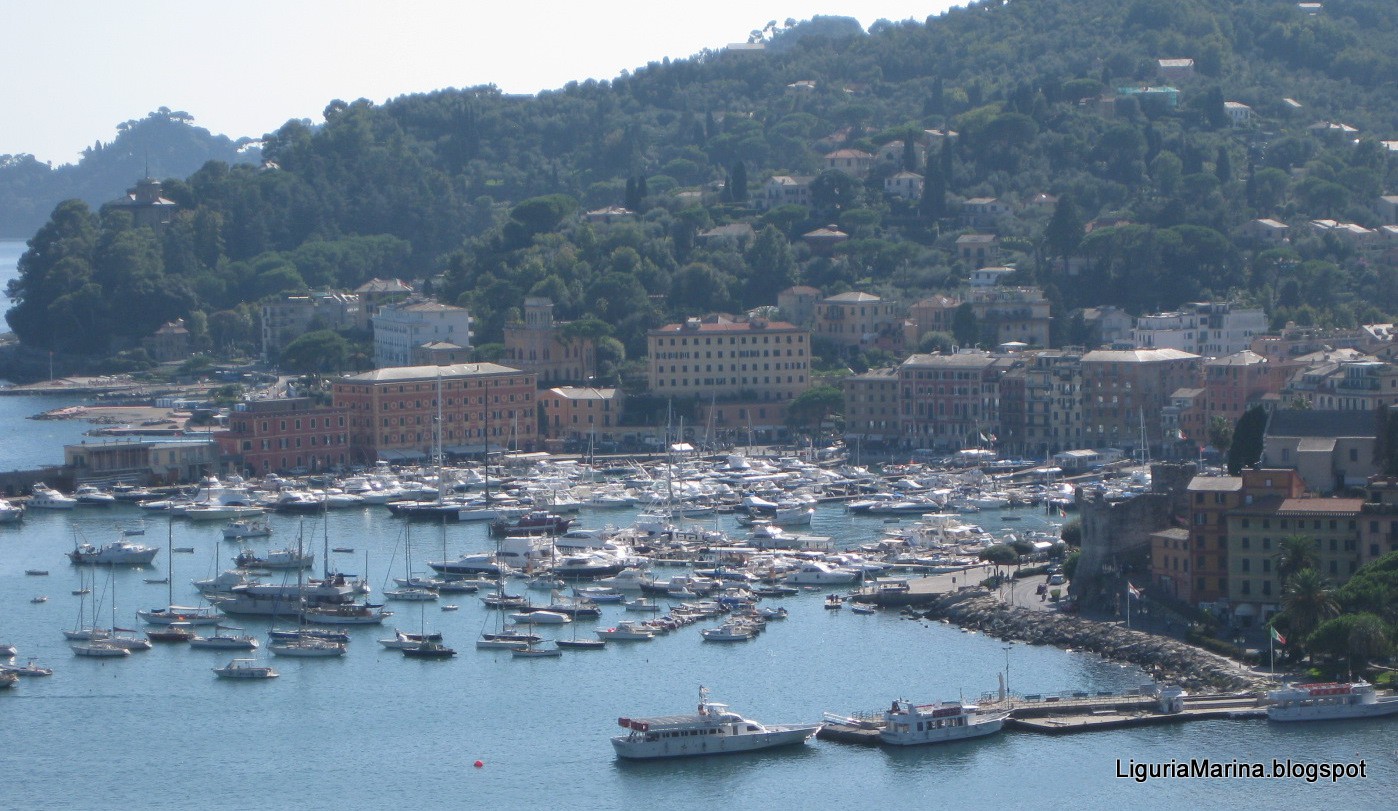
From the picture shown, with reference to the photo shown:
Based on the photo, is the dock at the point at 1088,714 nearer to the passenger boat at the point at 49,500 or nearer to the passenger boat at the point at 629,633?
the passenger boat at the point at 629,633

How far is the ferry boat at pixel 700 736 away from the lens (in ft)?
105

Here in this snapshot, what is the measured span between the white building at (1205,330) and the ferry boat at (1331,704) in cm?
3351

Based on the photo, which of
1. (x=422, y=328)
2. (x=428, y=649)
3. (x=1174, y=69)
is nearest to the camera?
(x=428, y=649)

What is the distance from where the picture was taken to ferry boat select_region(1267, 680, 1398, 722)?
104ft

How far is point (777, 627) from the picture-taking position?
39.9 meters

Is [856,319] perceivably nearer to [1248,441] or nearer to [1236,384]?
[1236,384]

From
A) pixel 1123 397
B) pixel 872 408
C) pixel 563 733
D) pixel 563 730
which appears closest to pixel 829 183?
pixel 872 408

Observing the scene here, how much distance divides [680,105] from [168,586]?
71.1m

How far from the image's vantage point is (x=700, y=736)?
105 feet

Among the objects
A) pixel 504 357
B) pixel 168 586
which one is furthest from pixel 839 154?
pixel 168 586

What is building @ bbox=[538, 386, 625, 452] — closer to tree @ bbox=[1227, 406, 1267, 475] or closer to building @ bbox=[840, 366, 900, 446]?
building @ bbox=[840, 366, 900, 446]

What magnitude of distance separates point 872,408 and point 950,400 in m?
2.04

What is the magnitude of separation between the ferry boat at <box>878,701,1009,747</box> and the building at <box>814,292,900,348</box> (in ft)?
125

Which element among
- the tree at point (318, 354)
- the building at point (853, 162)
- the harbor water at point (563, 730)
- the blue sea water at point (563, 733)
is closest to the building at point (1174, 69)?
the building at point (853, 162)
